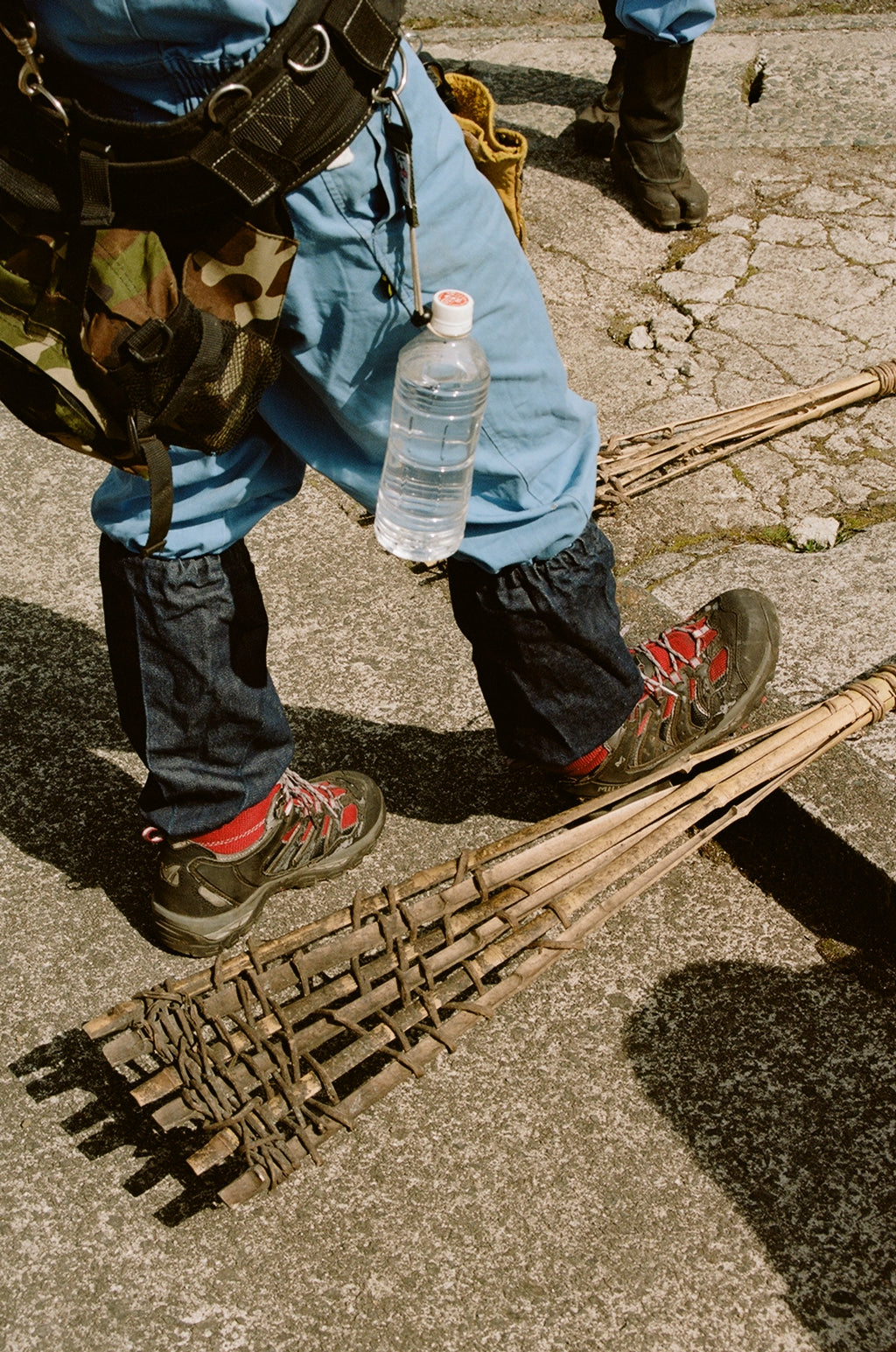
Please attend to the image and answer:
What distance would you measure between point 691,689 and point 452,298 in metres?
1.00

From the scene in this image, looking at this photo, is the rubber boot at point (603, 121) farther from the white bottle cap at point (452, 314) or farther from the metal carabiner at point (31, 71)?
the metal carabiner at point (31, 71)

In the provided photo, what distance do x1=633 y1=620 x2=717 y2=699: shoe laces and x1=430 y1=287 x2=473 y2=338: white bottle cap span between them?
901 millimetres

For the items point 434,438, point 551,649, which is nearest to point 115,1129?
point 551,649

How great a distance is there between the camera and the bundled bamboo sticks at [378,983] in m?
1.59

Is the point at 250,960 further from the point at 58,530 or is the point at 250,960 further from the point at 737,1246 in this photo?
the point at 58,530

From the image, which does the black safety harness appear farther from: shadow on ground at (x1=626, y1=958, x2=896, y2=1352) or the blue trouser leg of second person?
shadow on ground at (x1=626, y1=958, x2=896, y2=1352)

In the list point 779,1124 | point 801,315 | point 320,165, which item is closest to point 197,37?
point 320,165

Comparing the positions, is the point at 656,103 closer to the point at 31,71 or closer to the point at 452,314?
the point at 452,314

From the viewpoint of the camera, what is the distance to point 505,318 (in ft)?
4.90

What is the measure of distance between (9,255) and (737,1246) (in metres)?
1.56

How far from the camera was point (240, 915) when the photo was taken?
76.2 inches

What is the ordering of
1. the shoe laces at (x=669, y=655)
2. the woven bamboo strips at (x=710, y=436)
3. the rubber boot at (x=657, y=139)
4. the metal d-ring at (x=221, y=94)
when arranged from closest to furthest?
the metal d-ring at (x=221, y=94) < the shoe laces at (x=669, y=655) < the woven bamboo strips at (x=710, y=436) < the rubber boot at (x=657, y=139)

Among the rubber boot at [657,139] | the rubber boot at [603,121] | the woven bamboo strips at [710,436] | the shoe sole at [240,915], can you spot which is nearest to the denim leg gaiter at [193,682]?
the shoe sole at [240,915]

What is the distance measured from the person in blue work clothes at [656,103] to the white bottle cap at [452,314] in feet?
9.33
